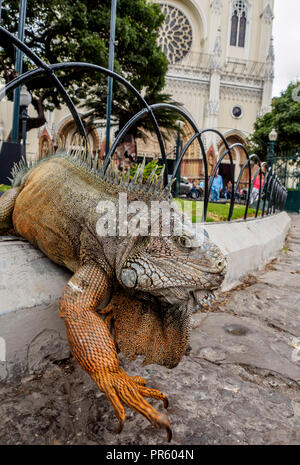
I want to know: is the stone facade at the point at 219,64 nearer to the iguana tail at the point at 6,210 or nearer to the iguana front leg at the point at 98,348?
the iguana tail at the point at 6,210

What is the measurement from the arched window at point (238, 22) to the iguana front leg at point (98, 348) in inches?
1463

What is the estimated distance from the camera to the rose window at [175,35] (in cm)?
3091

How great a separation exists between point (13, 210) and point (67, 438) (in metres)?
1.61

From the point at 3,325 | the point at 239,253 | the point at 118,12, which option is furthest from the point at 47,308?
the point at 118,12

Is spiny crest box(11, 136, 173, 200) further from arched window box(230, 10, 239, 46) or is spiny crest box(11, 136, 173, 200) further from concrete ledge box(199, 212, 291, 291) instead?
arched window box(230, 10, 239, 46)

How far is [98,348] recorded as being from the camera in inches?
50.4

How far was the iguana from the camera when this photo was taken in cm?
128

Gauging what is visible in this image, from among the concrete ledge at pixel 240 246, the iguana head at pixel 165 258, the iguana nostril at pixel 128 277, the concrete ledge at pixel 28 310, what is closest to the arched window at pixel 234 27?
the concrete ledge at pixel 240 246

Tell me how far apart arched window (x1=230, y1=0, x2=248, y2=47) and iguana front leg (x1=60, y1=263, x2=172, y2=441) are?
3715 cm

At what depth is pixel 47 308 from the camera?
1.75 metres

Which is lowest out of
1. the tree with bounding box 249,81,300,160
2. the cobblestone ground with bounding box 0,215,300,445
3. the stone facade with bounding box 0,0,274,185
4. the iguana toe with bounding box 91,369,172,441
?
the cobblestone ground with bounding box 0,215,300,445

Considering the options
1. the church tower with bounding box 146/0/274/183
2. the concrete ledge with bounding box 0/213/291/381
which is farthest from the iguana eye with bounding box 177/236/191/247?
the church tower with bounding box 146/0/274/183

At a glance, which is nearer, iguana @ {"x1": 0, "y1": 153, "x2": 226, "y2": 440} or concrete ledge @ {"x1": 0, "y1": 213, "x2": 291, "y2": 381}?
iguana @ {"x1": 0, "y1": 153, "x2": 226, "y2": 440}

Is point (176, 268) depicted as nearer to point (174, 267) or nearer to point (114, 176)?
point (174, 267)
